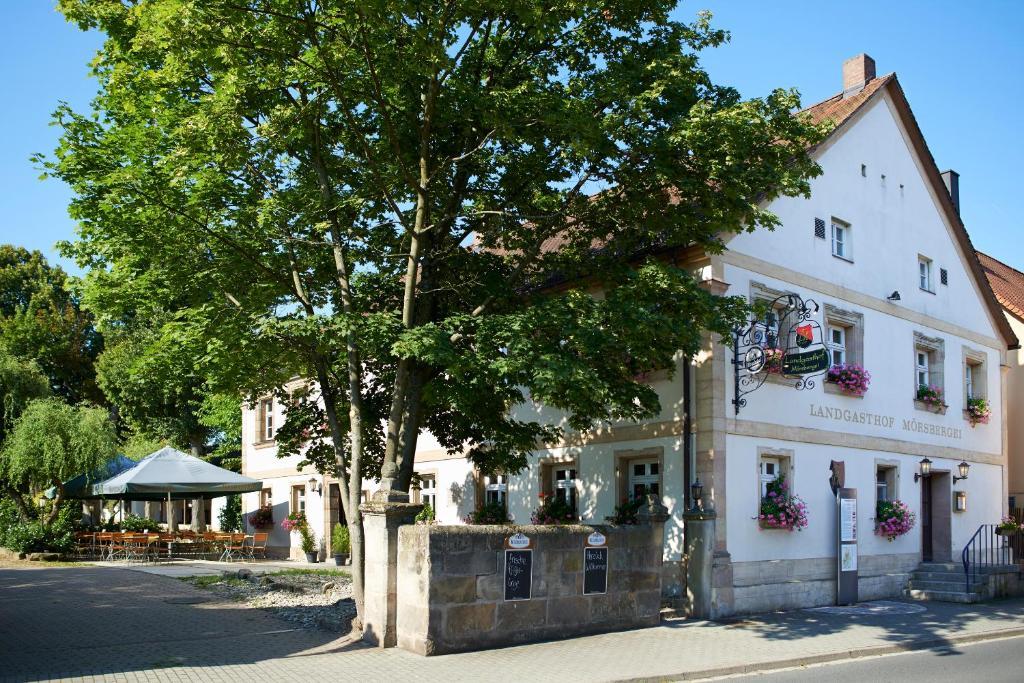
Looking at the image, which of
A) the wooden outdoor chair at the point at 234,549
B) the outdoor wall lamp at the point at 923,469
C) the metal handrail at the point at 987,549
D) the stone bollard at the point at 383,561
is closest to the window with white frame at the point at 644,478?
the stone bollard at the point at 383,561

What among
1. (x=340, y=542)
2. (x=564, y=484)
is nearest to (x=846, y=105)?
(x=564, y=484)

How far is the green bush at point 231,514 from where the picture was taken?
31.3 meters

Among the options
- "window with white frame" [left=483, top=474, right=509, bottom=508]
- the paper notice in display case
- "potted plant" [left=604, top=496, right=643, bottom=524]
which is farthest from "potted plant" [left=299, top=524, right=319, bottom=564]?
the paper notice in display case

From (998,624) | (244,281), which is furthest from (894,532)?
(244,281)

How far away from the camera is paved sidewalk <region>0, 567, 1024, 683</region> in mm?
10234

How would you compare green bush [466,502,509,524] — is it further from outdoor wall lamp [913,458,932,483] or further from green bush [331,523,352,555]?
outdoor wall lamp [913,458,932,483]

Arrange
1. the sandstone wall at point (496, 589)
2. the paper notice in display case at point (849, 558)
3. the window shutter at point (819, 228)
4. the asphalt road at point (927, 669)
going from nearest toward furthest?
the asphalt road at point (927, 669)
the sandstone wall at point (496, 589)
the paper notice in display case at point (849, 558)
the window shutter at point (819, 228)

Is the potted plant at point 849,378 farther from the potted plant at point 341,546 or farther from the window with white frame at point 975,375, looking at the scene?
the potted plant at point 341,546

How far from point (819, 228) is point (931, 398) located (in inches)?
203

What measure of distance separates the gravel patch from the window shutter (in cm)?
1087

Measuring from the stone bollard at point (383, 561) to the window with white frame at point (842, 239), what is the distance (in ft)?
36.4

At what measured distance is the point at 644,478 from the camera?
16.8 metres

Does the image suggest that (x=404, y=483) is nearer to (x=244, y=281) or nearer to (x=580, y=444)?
(x=244, y=281)

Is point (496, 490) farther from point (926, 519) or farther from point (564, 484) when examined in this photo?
point (926, 519)
